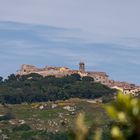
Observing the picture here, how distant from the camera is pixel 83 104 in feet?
614

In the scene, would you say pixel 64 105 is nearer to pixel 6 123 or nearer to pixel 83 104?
pixel 83 104

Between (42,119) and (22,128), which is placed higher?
(42,119)

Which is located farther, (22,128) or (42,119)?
(42,119)

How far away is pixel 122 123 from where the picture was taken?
8164mm

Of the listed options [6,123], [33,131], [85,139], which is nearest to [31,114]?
[6,123]

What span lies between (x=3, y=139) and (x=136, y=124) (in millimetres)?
142375

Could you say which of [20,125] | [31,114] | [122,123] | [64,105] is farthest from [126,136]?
[64,105]

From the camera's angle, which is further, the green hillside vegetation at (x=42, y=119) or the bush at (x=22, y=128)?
the bush at (x=22, y=128)

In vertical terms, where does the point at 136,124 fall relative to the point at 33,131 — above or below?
above

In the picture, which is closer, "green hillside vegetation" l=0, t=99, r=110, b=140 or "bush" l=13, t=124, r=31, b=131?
"green hillside vegetation" l=0, t=99, r=110, b=140

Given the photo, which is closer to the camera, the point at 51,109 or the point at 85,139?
the point at 85,139

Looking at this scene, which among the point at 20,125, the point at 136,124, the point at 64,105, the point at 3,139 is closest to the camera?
the point at 136,124

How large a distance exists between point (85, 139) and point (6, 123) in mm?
163092

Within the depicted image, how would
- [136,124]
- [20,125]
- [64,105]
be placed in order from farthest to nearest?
[64,105]
[20,125]
[136,124]
